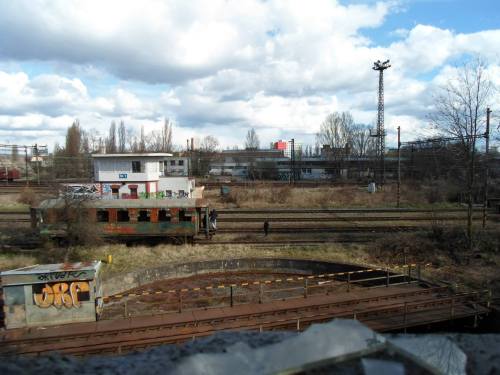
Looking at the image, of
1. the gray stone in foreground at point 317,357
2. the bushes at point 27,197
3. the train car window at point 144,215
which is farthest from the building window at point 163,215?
the bushes at point 27,197

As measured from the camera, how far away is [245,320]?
1164 cm

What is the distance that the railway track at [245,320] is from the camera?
10258 millimetres

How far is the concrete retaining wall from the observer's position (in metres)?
16.1

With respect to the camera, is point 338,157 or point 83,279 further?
point 338,157

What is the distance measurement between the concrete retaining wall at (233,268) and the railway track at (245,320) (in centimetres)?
364

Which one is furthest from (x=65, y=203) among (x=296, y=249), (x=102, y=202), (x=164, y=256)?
(x=296, y=249)

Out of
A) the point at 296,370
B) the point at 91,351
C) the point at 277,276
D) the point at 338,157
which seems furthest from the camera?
the point at 338,157

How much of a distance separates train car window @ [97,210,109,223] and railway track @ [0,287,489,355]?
856 centimetres

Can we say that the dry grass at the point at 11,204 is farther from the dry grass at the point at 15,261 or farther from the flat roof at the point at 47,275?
the flat roof at the point at 47,275

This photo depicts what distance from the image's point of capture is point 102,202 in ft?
65.7

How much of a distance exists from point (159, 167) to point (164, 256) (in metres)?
18.4

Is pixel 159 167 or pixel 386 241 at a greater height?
pixel 159 167

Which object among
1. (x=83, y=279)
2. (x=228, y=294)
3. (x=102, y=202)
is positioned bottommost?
(x=228, y=294)

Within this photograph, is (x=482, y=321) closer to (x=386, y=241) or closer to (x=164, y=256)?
(x=386, y=241)
